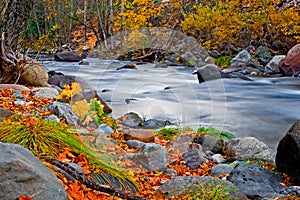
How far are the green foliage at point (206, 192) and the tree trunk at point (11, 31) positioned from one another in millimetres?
4392

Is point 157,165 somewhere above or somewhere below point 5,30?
below

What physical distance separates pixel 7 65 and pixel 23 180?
15.5 ft

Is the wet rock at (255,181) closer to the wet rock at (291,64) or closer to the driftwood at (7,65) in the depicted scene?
the driftwood at (7,65)

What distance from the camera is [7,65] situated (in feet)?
19.5

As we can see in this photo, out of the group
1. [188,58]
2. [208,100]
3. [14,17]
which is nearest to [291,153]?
[14,17]

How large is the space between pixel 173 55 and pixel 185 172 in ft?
42.3

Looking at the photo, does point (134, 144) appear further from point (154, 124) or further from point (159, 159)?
point (154, 124)

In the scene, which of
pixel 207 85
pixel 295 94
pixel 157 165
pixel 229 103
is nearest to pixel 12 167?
pixel 157 165

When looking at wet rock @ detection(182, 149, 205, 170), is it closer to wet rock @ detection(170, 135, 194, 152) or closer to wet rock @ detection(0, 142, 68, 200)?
wet rock @ detection(170, 135, 194, 152)

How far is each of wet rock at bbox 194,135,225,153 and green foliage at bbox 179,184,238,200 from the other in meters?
1.94

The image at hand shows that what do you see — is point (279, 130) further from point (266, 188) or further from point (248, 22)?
point (248, 22)

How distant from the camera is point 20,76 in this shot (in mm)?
6320

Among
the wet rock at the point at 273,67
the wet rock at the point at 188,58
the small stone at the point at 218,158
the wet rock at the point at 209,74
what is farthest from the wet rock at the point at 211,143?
the wet rock at the point at 188,58

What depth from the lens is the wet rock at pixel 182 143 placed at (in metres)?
4.30
